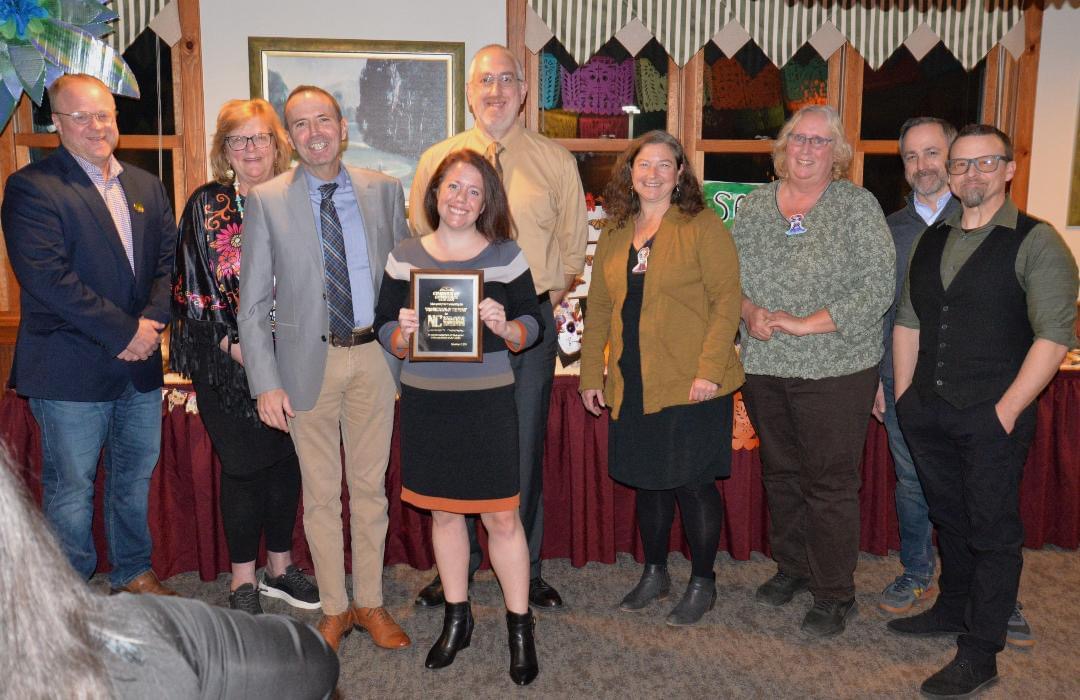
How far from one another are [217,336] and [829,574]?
2351 millimetres

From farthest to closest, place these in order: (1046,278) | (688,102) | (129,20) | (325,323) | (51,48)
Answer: (688,102)
(129,20)
(51,48)
(325,323)
(1046,278)

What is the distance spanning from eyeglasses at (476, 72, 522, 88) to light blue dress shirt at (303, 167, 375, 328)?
0.62 m

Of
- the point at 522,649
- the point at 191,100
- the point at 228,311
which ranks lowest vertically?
the point at 522,649

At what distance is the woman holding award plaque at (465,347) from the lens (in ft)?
8.43

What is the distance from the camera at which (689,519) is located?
3.12 meters

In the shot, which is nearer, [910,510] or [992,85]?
[910,510]

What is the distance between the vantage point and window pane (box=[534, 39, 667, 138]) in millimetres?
4723

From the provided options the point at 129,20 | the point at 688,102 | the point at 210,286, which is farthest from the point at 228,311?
the point at 688,102

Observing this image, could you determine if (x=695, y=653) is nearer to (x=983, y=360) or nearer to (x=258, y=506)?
(x=983, y=360)

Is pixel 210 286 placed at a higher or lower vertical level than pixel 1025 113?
lower

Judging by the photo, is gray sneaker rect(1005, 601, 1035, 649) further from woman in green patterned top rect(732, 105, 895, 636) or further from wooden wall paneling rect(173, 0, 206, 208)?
wooden wall paneling rect(173, 0, 206, 208)

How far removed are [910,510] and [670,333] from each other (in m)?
1.32

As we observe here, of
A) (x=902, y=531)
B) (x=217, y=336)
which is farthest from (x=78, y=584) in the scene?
(x=902, y=531)

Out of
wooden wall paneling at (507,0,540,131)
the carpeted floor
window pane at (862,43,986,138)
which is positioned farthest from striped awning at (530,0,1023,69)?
the carpeted floor
